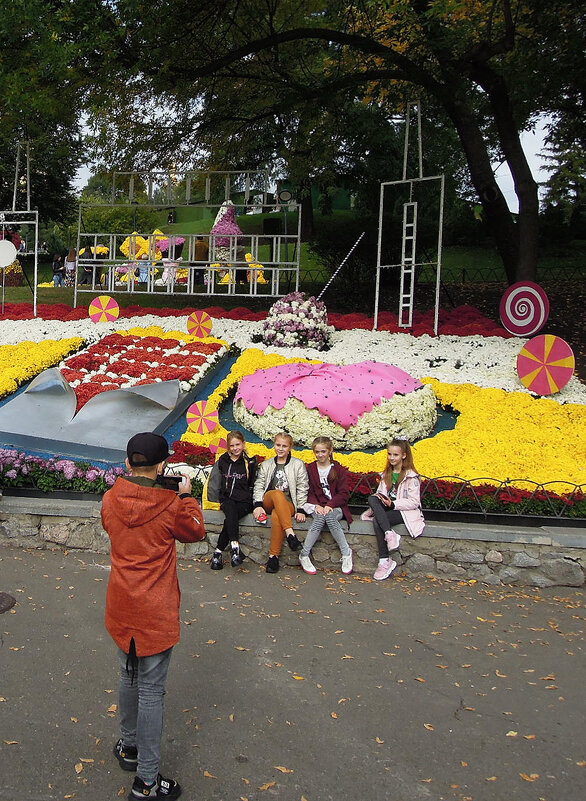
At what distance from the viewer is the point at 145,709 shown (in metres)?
3.35

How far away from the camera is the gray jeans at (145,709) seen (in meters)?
3.32

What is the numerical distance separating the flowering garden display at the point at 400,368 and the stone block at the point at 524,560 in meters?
0.57

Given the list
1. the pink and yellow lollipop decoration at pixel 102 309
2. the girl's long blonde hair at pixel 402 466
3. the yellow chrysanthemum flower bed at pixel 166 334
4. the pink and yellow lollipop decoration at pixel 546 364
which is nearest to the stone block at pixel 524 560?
the girl's long blonde hair at pixel 402 466

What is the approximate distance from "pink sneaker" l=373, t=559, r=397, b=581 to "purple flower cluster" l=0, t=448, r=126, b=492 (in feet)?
8.67

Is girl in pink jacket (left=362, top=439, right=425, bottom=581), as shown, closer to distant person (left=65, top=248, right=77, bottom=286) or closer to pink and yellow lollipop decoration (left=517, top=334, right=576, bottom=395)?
pink and yellow lollipop decoration (left=517, top=334, right=576, bottom=395)

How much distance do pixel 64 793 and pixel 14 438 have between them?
586cm

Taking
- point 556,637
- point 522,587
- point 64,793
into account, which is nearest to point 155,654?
point 64,793

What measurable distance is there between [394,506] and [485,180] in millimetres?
9236

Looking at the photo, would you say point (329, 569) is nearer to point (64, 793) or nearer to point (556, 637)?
point (556, 637)

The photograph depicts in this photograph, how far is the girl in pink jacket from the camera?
649cm

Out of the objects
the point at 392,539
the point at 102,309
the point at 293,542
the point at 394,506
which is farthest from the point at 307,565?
the point at 102,309

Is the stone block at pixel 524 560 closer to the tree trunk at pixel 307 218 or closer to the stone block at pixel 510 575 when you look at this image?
the stone block at pixel 510 575

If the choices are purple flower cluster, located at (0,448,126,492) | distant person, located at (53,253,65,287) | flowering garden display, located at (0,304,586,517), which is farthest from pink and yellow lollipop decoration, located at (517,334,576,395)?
distant person, located at (53,253,65,287)

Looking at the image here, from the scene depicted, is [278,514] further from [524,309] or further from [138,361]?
[524,309]
